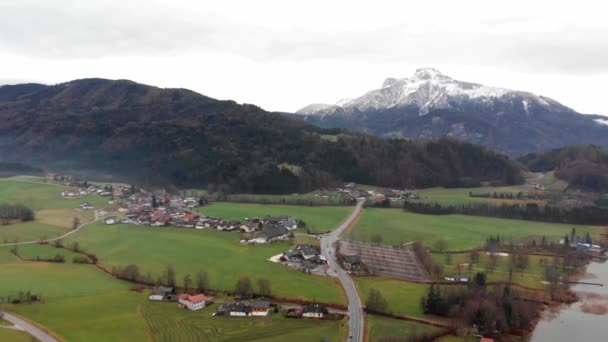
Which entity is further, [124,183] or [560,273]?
[124,183]

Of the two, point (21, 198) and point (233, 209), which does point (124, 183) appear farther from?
point (233, 209)

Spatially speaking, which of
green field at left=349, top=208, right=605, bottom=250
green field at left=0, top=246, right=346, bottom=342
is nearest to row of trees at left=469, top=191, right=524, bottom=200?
green field at left=349, top=208, right=605, bottom=250

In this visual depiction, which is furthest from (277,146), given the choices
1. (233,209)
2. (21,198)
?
(21,198)

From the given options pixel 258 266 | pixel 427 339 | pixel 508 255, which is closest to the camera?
pixel 427 339

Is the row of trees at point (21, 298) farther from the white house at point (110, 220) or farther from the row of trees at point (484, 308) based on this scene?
the row of trees at point (484, 308)

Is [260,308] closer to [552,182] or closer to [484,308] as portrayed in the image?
[484,308]

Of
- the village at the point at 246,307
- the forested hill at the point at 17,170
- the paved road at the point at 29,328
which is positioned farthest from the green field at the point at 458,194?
the forested hill at the point at 17,170

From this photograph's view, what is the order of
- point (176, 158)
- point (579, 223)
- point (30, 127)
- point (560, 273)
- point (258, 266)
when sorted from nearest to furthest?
point (258, 266), point (560, 273), point (579, 223), point (176, 158), point (30, 127)

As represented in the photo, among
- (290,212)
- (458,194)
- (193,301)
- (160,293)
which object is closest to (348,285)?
(193,301)
